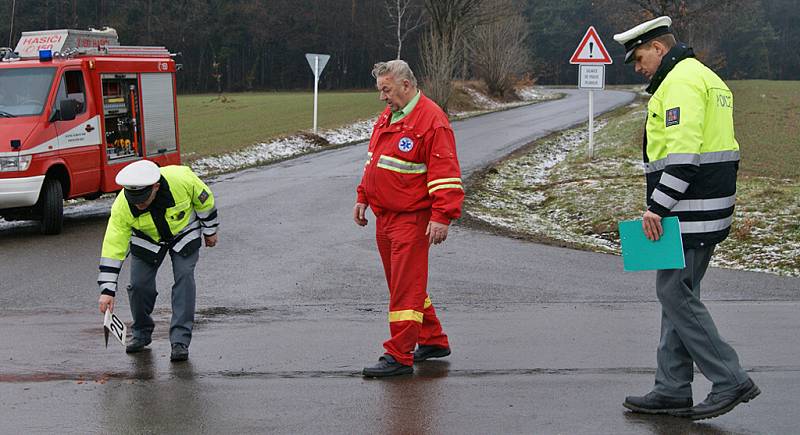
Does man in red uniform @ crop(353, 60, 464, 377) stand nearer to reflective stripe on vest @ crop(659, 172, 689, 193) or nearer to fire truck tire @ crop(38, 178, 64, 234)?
reflective stripe on vest @ crop(659, 172, 689, 193)

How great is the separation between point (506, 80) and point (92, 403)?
55591 mm

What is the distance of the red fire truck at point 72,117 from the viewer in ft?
42.9

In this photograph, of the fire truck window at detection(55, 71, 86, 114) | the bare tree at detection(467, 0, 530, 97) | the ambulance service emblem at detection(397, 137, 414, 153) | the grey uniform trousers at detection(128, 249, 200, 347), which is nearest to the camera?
the ambulance service emblem at detection(397, 137, 414, 153)

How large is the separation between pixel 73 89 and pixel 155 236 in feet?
28.5

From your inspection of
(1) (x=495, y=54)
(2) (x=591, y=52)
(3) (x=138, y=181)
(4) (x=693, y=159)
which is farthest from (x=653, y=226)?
(1) (x=495, y=54)

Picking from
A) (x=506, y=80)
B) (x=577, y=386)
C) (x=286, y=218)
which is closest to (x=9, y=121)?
(x=286, y=218)

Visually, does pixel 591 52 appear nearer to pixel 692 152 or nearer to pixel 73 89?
pixel 73 89

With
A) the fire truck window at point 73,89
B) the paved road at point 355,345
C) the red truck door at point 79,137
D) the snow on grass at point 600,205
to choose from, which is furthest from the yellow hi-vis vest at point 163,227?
the fire truck window at point 73,89

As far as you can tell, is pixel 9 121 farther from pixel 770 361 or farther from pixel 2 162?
pixel 770 361

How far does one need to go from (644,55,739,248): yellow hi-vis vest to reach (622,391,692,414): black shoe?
849mm

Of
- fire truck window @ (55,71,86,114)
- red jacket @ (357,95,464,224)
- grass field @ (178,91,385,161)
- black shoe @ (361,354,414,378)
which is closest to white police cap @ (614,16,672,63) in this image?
red jacket @ (357,95,464,224)

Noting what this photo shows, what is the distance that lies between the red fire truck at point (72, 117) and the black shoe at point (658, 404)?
9910 millimetres

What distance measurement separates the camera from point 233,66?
102062mm

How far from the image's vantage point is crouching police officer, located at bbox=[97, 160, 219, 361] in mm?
6215
